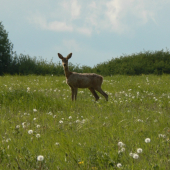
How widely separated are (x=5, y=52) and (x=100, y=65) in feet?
35.4

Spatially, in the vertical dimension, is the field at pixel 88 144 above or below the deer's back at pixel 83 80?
below

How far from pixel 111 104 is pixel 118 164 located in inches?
208

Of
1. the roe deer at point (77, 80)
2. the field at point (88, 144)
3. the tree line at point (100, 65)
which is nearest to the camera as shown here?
the field at point (88, 144)

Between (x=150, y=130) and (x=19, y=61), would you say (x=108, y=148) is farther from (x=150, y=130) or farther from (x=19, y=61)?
(x=19, y=61)

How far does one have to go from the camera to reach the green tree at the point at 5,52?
2948 centimetres

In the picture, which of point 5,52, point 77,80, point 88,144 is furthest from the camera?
point 5,52

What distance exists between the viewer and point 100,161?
12.0 feet

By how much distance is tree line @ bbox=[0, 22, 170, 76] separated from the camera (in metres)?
28.0

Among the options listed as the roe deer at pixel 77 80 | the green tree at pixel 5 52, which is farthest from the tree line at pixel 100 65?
the roe deer at pixel 77 80

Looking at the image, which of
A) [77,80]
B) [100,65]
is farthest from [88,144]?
[100,65]

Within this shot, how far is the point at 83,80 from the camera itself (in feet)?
34.1

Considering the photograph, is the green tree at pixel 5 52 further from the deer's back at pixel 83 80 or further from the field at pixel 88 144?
the field at pixel 88 144

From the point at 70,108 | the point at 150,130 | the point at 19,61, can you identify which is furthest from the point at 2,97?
the point at 19,61

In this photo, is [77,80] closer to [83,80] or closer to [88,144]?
[83,80]
